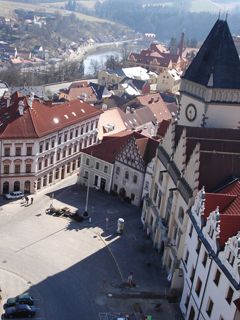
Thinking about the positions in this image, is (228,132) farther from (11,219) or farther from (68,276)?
(11,219)

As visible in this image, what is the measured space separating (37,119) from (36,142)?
11.9 ft

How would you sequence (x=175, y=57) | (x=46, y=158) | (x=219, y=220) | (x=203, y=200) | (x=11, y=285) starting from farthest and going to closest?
(x=175, y=57) → (x=46, y=158) → (x=11, y=285) → (x=203, y=200) → (x=219, y=220)

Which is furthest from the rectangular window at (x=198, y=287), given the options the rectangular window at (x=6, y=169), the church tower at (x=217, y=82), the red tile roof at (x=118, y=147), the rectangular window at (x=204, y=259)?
the rectangular window at (x=6, y=169)

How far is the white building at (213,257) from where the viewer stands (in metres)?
40.9

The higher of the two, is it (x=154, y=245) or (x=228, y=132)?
(x=228, y=132)

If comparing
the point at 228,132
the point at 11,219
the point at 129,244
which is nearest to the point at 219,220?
the point at 228,132

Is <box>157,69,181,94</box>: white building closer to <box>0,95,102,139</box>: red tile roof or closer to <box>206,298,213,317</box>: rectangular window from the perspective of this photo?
<box>0,95,102,139</box>: red tile roof

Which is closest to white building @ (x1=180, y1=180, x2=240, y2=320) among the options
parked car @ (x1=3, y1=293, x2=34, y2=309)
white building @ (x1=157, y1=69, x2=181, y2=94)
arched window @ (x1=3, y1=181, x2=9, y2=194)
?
parked car @ (x1=3, y1=293, x2=34, y2=309)

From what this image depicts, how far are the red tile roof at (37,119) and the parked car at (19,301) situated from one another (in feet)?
86.0

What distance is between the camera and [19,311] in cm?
4747

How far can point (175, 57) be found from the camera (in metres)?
188

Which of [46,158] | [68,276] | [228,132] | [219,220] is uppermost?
[228,132]

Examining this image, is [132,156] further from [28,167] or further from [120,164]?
[28,167]

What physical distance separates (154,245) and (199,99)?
18481mm
